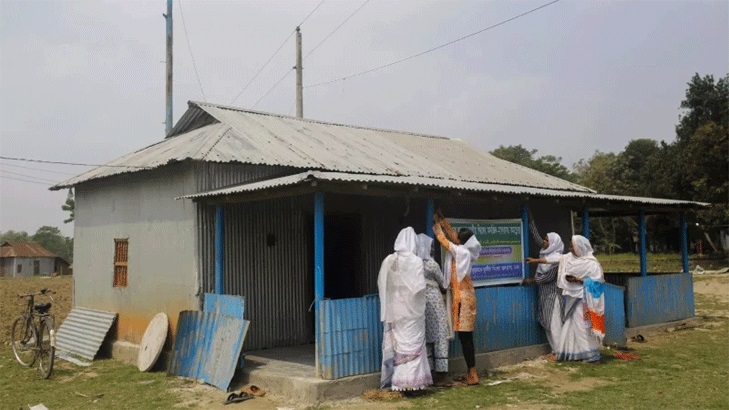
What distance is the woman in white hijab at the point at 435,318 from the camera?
7.28 m

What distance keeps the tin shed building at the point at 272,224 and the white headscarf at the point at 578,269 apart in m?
0.57

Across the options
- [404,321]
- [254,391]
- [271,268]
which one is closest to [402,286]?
[404,321]

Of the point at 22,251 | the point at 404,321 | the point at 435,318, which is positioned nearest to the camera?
the point at 404,321

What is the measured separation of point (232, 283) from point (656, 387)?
5.71 metres

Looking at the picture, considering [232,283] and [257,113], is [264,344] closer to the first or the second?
[232,283]

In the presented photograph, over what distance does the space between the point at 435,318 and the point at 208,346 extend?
9.78ft

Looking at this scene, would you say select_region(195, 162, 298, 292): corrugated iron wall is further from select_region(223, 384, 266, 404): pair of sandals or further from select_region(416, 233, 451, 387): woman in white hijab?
select_region(416, 233, 451, 387): woman in white hijab

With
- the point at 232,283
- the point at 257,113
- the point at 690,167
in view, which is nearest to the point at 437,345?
the point at 232,283

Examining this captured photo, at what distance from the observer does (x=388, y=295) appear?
694cm

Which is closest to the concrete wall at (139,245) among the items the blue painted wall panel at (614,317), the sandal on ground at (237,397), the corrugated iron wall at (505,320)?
the sandal on ground at (237,397)

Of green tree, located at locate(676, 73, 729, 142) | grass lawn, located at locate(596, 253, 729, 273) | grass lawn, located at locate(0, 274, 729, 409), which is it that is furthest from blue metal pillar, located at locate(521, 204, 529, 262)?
green tree, located at locate(676, 73, 729, 142)

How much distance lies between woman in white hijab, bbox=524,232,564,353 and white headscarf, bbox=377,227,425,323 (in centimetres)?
273

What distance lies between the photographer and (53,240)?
327 ft

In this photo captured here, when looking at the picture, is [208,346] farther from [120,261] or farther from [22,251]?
[22,251]
